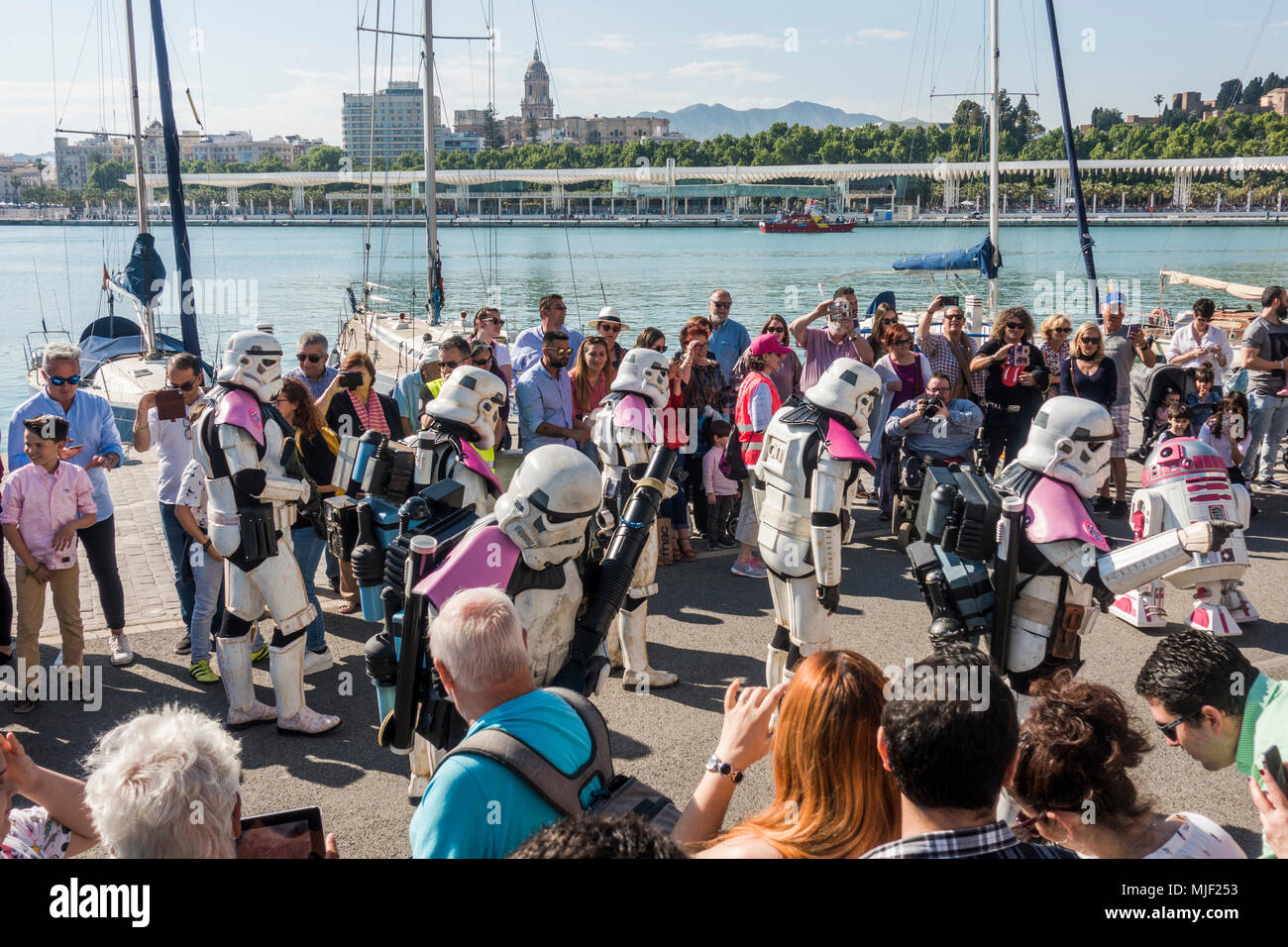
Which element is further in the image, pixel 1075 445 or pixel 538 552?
pixel 1075 445

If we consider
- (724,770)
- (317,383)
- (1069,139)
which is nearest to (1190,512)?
(724,770)

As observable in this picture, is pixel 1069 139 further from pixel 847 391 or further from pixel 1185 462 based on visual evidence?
Answer: pixel 847 391

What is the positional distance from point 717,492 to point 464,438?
429 centimetres

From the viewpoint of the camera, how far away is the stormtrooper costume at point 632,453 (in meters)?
6.50

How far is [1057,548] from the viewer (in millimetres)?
4875

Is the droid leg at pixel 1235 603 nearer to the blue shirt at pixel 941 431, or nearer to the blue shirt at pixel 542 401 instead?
the blue shirt at pixel 941 431

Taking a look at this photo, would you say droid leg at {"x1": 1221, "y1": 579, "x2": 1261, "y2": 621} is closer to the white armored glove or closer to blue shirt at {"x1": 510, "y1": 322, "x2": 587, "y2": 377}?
the white armored glove

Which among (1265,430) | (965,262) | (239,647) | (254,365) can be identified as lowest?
(239,647)

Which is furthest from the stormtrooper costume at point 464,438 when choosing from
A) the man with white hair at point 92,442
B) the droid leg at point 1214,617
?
the droid leg at point 1214,617

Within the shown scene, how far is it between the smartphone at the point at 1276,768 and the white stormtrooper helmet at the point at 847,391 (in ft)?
10.7

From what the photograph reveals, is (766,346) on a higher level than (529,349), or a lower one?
higher

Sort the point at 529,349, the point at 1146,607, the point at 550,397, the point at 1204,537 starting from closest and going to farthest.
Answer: the point at 1204,537
the point at 1146,607
the point at 550,397
the point at 529,349
